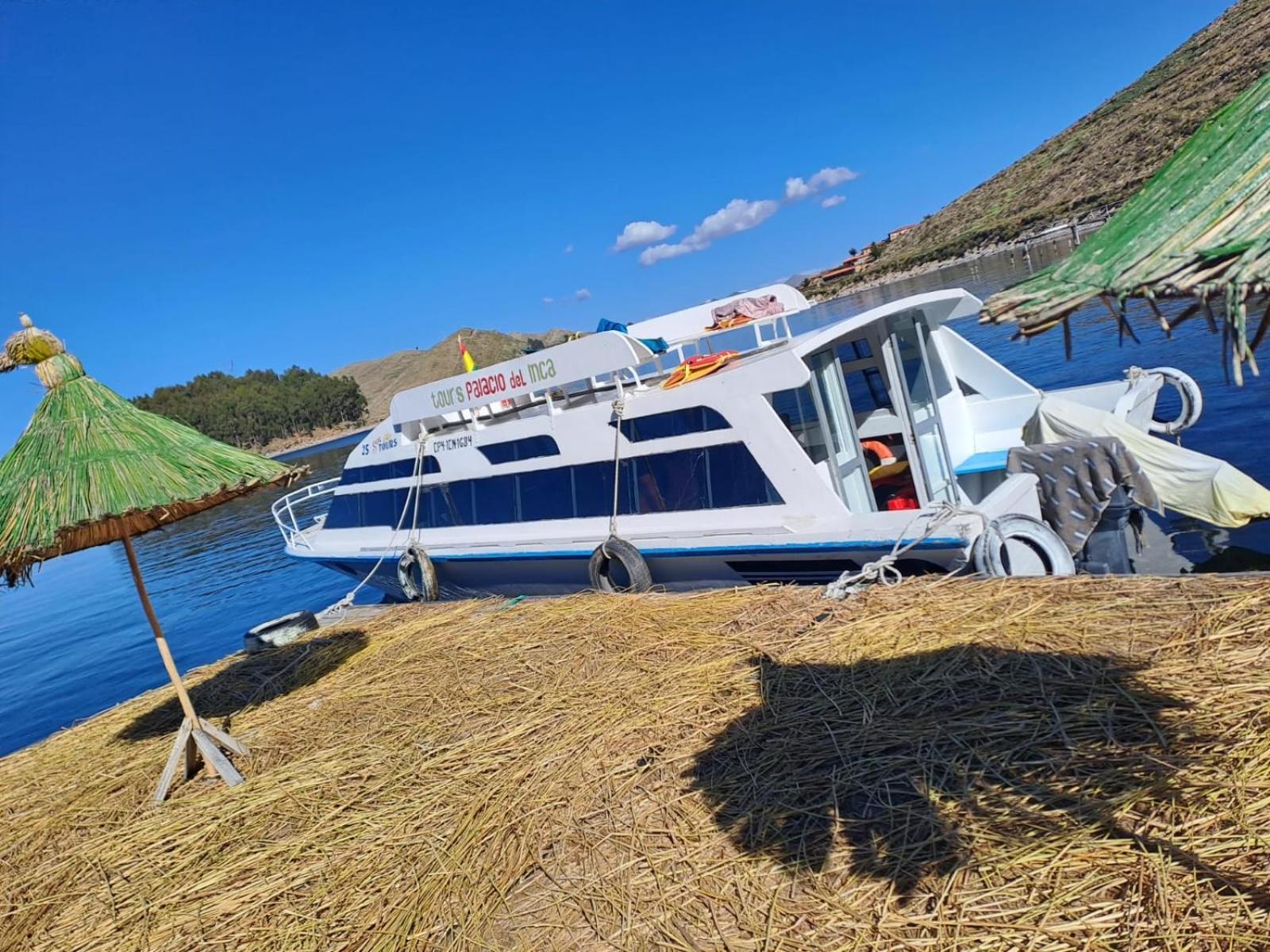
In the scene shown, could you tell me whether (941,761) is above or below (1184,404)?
below

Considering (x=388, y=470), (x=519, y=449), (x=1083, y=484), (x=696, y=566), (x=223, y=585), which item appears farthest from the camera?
(x=223, y=585)

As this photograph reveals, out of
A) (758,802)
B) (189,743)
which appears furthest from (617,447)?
(758,802)

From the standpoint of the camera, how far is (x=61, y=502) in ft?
17.0

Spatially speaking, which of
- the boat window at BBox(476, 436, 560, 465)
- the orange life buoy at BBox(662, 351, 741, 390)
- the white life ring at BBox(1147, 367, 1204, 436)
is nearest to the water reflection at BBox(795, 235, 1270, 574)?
the white life ring at BBox(1147, 367, 1204, 436)

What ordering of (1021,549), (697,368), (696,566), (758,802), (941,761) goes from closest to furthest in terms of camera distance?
(941,761) → (758,802) → (1021,549) → (696,566) → (697,368)

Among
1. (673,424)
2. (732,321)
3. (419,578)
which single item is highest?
(732,321)

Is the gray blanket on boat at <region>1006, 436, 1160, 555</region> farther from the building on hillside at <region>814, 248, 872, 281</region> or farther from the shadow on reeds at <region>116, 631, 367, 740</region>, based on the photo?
the building on hillside at <region>814, 248, 872, 281</region>

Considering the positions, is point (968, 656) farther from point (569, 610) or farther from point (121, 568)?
point (121, 568)

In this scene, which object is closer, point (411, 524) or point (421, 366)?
point (411, 524)

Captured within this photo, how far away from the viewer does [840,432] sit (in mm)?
8477

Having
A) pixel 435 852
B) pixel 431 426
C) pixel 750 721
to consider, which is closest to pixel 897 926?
pixel 750 721

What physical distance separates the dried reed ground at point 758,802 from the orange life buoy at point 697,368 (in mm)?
3258

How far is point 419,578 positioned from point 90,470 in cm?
692

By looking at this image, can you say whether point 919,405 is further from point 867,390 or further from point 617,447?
point 617,447
